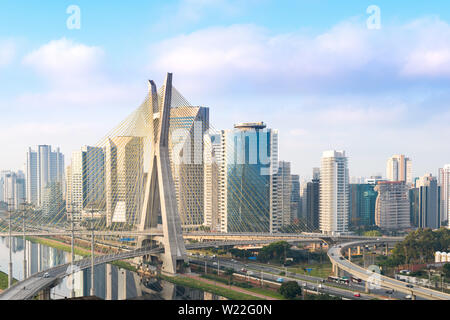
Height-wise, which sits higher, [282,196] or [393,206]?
[282,196]

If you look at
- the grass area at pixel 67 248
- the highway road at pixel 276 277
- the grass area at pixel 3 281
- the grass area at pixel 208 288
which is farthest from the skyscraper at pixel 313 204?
the grass area at pixel 3 281

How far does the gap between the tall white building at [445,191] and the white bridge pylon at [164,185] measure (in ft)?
47.0

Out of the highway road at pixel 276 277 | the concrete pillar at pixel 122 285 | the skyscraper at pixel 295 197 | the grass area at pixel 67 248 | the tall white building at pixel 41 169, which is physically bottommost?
the grass area at pixel 67 248

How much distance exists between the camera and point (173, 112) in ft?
42.1

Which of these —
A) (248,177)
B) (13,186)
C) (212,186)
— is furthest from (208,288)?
(13,186)

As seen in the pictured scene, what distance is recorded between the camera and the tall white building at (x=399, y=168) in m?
25.4

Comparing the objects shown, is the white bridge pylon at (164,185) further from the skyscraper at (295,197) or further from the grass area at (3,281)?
the skyscraper at (295,197)

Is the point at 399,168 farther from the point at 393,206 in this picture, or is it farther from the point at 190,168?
the point at 190,168

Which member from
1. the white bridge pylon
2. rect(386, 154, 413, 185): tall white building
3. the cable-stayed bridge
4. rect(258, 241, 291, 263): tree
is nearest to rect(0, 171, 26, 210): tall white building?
the cable-stayed bridge

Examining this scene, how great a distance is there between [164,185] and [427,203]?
616 inches

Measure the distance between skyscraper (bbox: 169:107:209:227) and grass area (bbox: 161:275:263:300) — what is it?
572cm

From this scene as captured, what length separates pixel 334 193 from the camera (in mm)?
19297

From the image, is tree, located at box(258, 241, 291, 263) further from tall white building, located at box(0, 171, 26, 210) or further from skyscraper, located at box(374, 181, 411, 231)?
tall white building, located at box(0, 171, 26, 210)
